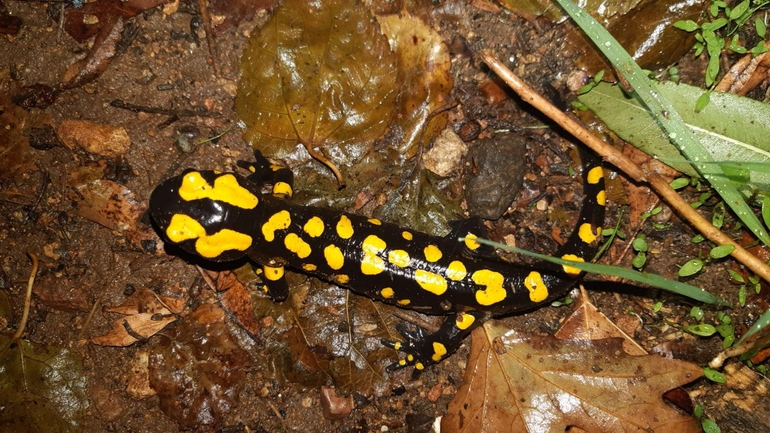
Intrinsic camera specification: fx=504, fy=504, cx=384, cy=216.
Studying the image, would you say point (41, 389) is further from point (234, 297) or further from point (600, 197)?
point (600, 197)

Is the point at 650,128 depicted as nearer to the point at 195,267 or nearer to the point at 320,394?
the point at 320,394

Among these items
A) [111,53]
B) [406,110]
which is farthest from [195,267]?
[406,110]

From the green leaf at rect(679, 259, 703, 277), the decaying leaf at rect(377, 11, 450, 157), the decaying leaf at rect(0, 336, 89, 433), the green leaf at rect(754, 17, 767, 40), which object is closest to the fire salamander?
the green leaf at rect(679, 259, 703, 277)

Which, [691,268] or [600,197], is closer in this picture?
[691,268]

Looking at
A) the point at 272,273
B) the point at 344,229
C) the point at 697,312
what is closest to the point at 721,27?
the point at 697,312

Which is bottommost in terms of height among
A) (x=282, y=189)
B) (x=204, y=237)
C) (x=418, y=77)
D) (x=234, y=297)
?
(x=234, y=297)

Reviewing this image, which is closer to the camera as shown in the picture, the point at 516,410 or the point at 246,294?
the point at 516,410

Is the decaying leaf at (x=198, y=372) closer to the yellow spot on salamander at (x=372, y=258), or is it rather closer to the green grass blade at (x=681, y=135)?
the yellow spot on salamander at (x=372, y=258)
